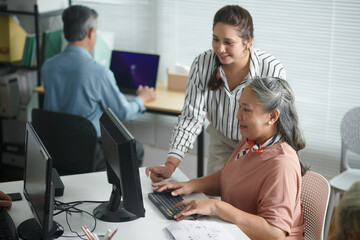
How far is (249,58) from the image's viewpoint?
269 cm

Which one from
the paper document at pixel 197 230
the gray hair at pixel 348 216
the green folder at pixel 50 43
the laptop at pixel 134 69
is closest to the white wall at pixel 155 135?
the laptop at pixel 134 69

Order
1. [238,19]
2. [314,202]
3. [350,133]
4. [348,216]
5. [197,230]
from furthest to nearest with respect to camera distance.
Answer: [350,133] < [238,19] < [314,202] < [197,230] < [348,216]

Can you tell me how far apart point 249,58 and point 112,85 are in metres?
0.92

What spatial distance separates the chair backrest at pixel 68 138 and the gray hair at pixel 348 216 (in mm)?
1754

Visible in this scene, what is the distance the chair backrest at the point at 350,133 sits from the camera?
10.8ft

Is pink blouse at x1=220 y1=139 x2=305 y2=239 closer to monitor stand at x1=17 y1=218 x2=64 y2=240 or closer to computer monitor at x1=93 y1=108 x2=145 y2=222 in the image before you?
computer monitor at x1=93 y1=108 x2=145 y2=222

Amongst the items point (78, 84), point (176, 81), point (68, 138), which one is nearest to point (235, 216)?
A: point (68, 138)

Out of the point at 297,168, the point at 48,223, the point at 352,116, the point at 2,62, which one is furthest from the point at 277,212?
the point at 2,62

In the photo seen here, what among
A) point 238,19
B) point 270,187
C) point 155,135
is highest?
point 238,19

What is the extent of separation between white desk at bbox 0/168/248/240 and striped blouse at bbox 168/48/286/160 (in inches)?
10.7

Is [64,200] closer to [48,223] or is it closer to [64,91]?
[48,223]

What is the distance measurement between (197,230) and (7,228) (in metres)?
0.69

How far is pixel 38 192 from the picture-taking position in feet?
6.11

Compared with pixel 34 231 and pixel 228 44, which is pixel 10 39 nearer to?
pixel 228 44
